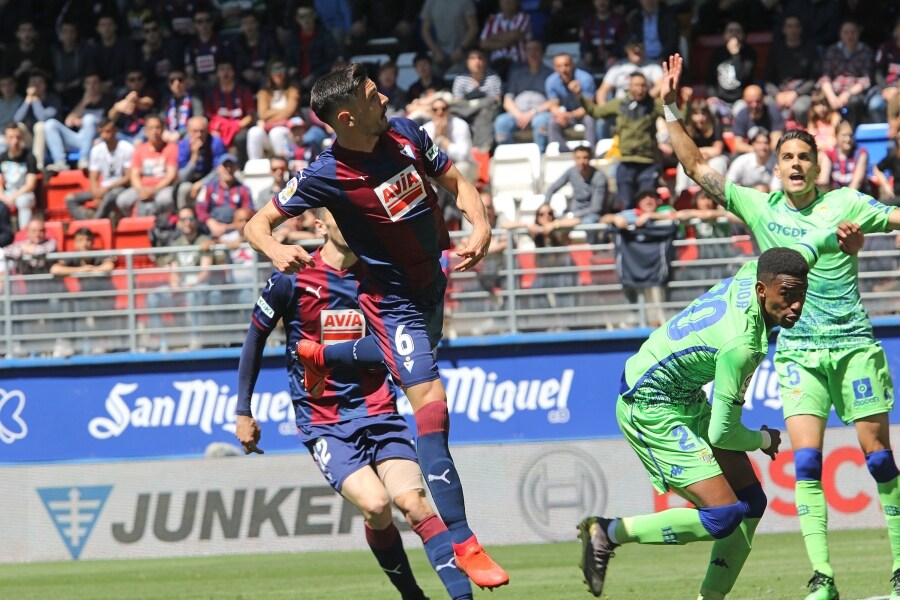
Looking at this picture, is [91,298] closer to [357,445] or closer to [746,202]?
[357,445]

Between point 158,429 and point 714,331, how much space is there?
11183 millimetres

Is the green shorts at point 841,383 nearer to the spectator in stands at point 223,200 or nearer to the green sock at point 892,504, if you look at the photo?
the green sock at point 892,504

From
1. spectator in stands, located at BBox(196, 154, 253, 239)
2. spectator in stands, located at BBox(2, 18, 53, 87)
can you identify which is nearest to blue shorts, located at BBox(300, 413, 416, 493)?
spectator in stands, located at BBox(196, 154, 253, 239)

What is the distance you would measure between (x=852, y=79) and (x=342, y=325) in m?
11.0

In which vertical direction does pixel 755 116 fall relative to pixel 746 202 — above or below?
below

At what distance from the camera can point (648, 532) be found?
23.2 feet

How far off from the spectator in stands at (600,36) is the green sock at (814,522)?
38.8ft

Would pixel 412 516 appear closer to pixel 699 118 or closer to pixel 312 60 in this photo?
pixel 699 118

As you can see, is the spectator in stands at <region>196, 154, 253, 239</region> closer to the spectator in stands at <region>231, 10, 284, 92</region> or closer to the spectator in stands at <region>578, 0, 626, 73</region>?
the spectator in stands at <region>231, 10, 284, 92</region>

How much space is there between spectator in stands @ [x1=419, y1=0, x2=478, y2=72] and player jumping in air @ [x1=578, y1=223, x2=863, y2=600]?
13.3m

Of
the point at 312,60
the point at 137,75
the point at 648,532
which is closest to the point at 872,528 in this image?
the point at 648,532

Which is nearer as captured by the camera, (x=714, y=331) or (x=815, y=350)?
(x=714, y=331)

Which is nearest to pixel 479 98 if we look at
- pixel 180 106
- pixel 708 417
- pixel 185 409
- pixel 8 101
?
pixel 180 106

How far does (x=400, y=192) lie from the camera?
684cm
